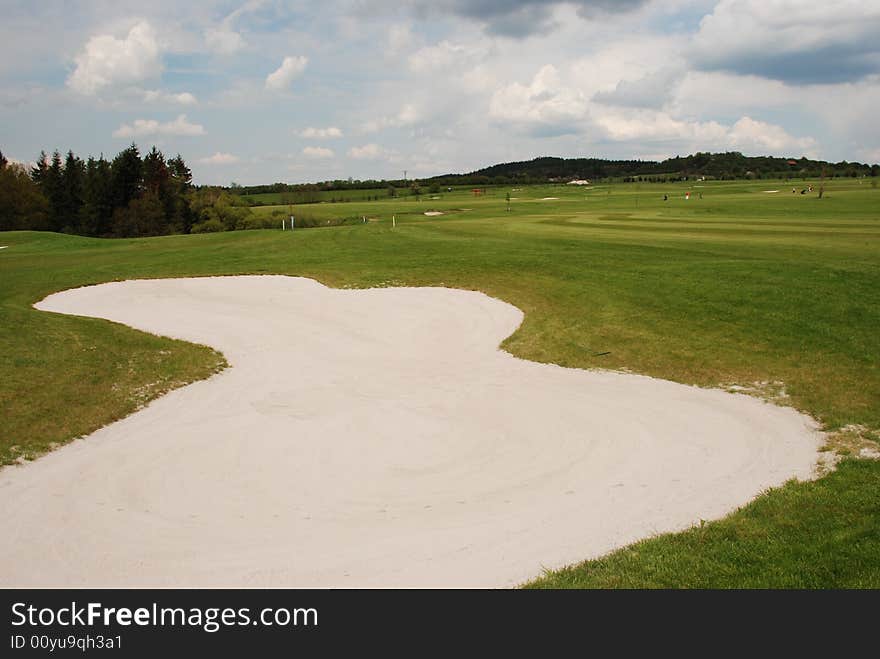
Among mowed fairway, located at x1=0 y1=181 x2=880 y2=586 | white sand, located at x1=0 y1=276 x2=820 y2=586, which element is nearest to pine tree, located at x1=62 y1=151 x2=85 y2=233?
mowed fairway, located at x1=0 y1=181 x2=880 y2=586

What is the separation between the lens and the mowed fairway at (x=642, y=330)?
7.57 m

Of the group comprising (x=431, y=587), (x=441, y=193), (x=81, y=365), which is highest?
(x=441, y=193)

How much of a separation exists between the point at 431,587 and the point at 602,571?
1.81m

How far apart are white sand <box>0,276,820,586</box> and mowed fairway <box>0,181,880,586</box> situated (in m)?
0.93

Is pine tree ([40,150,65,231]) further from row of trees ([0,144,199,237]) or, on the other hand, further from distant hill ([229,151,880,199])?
distant hill ([229,151,880,199])

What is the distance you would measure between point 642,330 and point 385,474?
1039cm

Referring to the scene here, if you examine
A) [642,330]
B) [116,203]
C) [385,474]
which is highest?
[116,203]

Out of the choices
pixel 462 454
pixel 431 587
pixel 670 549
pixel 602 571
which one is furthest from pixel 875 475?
pixel 431 587

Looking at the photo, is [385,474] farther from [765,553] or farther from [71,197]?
[71,197]

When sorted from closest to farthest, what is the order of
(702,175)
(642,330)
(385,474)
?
(385,474) < (642,330) < (702,175)

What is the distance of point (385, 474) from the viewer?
33.7ft

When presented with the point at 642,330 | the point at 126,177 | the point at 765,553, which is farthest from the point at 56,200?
the point at 765,553
